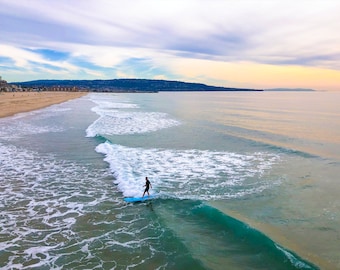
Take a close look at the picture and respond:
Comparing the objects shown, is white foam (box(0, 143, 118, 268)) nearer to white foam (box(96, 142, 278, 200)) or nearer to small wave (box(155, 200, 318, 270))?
white foam (box(96, 142, 278, 200))

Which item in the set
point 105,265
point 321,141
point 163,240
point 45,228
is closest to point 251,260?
point 163,240

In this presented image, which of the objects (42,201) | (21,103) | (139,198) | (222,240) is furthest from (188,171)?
(21,103)

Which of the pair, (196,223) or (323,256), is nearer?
(323,256)

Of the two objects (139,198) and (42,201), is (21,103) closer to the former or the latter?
(42,201)

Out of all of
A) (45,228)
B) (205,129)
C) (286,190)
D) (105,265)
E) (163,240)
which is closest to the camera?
(105,265)

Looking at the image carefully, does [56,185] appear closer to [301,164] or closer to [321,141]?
[301,164]

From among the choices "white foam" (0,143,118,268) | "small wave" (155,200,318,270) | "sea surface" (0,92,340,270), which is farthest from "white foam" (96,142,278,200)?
"small wave" (155,200,318,270)

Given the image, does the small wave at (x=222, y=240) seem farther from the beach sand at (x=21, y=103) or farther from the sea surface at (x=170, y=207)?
the beach sand at (x=21, y=103)

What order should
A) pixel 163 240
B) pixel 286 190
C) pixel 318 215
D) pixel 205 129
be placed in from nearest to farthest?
pixel 163 240
pixel 318 215
pixel 286 190
pixel 205 129
